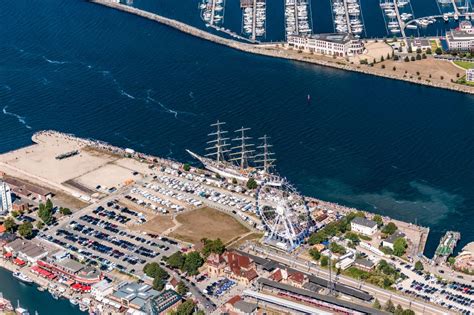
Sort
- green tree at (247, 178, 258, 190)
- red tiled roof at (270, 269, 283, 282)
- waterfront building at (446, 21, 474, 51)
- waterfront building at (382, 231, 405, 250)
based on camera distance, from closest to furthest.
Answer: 1. red tiled roof at (270, 269, 283, 282)
2. waterfront building at (382, 231, 405, 250)
3. green tree at (247, 178, 258, 190)
4. waterfront building at (446, 21, 474, 51)

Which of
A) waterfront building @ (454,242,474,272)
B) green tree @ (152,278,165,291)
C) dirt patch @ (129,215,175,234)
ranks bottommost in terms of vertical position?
green tree @ (152,278,165,291)

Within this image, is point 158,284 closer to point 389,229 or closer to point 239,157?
point 389,229

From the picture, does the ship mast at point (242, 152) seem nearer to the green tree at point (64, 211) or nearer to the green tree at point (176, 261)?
the green tree at point (64, 211)

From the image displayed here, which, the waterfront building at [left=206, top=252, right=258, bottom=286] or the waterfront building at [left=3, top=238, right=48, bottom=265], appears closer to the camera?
the waterfront building at [left=206, top=252, right=258, bottom=286]

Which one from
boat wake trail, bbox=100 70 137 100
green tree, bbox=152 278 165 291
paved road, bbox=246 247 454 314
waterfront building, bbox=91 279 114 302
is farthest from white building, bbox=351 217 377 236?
boat wake trail, bbox=100 70 137 100

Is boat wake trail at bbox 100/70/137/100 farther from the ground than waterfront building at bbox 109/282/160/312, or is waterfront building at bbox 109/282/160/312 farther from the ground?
boat wake trail at bbox 100/70/137/100

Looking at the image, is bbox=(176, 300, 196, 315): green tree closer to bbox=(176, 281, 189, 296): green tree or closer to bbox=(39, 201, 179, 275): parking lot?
bbox=(176, 281, 189, 296): green tree
